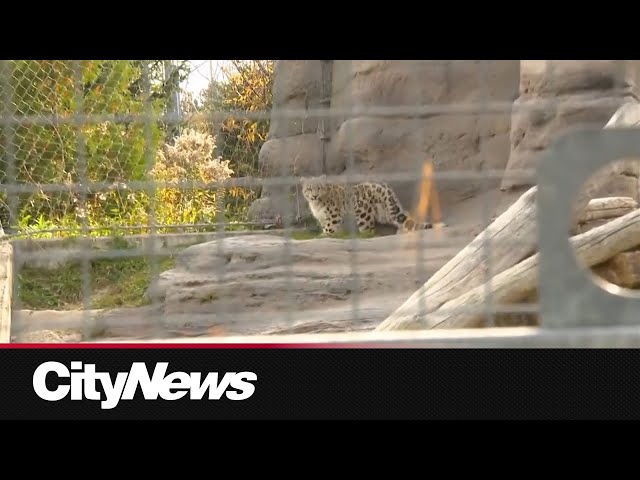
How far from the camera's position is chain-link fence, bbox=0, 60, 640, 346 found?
1419 mm

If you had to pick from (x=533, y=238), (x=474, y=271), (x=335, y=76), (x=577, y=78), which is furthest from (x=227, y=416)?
(x=335, y=76)

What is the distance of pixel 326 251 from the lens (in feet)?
13.7

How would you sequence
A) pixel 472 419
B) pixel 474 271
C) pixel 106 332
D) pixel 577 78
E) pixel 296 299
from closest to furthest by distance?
1. pixel 472 419
2. pixel 474 271
3. pixel 577 78
4. pixel 106 332
5. pixel 296 299

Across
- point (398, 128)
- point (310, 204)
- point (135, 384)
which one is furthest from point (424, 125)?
point (135, 384)

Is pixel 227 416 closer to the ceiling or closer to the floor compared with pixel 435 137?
closer to the floor

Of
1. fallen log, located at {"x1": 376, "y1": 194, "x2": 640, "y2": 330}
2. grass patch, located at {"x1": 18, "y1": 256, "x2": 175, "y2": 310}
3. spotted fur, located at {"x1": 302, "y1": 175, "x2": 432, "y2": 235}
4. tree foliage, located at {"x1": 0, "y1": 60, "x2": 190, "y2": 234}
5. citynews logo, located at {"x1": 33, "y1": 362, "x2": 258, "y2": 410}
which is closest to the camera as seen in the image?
citynews logo, located at {"x1": 33, "y1": 362, "x2": 258, "y2": 410}

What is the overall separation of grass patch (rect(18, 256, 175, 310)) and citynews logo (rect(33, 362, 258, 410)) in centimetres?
272

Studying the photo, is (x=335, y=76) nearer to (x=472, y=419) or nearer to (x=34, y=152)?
(x=34, y=152)

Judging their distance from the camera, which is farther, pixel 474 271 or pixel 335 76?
pixel 335 76

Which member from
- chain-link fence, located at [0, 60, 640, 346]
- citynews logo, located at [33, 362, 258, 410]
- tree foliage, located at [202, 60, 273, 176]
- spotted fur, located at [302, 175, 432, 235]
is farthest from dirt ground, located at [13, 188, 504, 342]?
citynews logo, located at [33, 362, 258, 410]

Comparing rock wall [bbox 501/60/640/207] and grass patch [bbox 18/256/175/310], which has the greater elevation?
rock wall [bbox 501/60/640/207]

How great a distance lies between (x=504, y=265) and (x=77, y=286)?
2622 millimetres

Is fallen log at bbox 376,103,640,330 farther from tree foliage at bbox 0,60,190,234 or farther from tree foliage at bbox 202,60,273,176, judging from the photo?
tree foliage at bbox 202,60,273,176

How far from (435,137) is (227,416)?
4.51 meters
